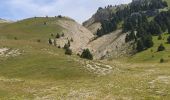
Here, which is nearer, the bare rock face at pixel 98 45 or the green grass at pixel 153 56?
the green grass at pixel 153 56

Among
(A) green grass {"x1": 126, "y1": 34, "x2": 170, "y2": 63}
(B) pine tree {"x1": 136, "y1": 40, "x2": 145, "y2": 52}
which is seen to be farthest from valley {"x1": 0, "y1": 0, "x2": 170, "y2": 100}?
(B) pine tree {"x1": 136, "y1": 40, "x2": 145, "y2": 52}

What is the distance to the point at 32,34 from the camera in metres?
183

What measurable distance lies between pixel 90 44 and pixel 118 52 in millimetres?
40102

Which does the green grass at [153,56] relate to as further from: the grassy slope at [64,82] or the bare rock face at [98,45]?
the grassy slope at [64,82]

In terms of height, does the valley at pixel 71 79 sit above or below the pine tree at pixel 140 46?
below

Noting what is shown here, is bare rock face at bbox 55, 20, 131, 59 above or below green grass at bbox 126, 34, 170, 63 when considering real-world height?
above

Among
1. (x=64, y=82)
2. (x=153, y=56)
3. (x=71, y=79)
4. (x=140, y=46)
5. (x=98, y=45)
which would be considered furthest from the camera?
(x=98, y=45)

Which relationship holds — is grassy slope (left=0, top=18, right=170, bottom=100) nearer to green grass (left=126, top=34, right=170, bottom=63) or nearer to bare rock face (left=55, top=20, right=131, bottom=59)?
green grass (left=126, top=34, right=170, bottom=63)

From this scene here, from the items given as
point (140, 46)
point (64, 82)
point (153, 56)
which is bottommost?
point (64, 82)

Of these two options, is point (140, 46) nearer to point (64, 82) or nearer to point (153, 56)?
point (153, 56)

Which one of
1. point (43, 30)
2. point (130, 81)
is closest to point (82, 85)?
point (130, 81)

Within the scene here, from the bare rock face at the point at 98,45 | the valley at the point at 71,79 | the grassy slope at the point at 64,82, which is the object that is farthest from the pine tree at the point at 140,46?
the grassy slope at the point at 64,82

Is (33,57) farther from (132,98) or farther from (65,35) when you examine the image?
(65,35)

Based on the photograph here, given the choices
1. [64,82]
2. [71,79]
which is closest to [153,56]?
[71,79]
